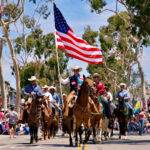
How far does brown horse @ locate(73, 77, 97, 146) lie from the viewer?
2042 centimetres

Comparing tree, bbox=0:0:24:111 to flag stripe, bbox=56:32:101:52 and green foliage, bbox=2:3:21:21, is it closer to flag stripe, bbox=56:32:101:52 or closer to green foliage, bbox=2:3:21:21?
green foliage, bbox=2:3:21:21

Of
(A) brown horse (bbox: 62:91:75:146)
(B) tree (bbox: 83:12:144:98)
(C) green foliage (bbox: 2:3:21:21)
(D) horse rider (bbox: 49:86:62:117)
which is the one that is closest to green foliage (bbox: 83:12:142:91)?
(B) tree (bbox: 83:12:144:98)

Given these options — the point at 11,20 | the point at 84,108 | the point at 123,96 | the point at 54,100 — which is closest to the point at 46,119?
the point at 54,100

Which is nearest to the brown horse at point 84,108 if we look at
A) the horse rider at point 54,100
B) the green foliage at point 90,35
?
the horse rider at point 54,100

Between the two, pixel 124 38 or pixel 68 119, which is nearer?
pixel 68 119

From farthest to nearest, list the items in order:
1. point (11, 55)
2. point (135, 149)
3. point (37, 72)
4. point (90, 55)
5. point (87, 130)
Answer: point (37, 72) < point (11, 55) < point (90, 55) < point (87, 130) < point (135, 149)

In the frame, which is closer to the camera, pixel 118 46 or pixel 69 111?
pixel 69 111

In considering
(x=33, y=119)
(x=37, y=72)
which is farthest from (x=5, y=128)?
(x=37, y=72)

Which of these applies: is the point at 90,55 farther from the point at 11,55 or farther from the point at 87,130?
Answer: the point at 11,55

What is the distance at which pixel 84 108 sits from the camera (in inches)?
825

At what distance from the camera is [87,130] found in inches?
840

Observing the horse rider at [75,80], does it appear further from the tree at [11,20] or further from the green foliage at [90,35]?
the green foliage at [90,35]

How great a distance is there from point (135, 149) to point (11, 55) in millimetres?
35334

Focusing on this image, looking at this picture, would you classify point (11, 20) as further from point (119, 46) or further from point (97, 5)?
point (119, 46)
